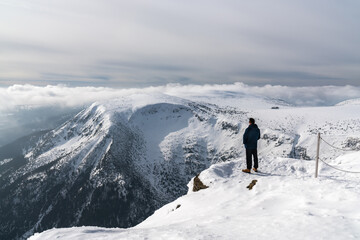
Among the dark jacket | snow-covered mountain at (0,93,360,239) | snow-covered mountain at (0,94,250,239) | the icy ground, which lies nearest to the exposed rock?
the icy ground

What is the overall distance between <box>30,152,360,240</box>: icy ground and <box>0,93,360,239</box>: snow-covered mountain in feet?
394

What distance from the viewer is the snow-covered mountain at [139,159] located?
445 feet

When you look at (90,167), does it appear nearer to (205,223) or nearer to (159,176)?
(159,176)

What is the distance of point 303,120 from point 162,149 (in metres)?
105

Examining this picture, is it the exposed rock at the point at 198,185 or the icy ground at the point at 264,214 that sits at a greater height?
the icy ground at the point at 264,214

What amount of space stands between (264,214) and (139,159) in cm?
15222

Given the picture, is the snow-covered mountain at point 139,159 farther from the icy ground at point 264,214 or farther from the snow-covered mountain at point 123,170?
the icy ground at point 264,214

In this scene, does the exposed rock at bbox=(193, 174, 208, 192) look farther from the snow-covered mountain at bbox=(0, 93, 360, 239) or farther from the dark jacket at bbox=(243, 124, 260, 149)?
the snow-covered mountain at bbox=(0, 93, 360, 239)

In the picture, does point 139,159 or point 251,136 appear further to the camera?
point 139,159

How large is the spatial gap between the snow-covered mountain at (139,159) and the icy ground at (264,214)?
120 m

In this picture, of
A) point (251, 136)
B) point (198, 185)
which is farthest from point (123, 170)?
point (251, 136)

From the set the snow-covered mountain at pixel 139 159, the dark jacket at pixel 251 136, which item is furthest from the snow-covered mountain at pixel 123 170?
the dark jacket at pixel 251 136

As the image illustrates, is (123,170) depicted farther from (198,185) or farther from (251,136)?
(251,136)

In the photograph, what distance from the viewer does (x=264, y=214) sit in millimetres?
9703
